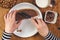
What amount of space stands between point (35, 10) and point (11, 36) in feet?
0.72

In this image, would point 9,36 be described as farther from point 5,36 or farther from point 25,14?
point 25,14

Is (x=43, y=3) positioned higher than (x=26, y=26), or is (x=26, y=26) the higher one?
(x=43, y=3)

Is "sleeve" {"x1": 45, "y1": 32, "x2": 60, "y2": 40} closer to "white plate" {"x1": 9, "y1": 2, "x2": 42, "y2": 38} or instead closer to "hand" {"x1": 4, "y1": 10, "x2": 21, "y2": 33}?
"white plate" {"x1": 9, "y1": 2, "x2": 42, "y2": 38}

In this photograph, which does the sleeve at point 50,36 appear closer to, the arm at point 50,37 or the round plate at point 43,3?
the arm at point 50,37

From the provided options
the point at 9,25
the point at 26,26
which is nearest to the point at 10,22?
the point at 9,25

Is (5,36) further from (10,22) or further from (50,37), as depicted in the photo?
(50,37)

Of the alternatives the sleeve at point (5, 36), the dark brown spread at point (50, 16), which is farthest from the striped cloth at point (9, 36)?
the dark brown spread at point (50, 16)

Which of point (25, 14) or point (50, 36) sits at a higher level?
point (25, 14)

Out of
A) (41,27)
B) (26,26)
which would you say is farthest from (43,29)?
(26,26)

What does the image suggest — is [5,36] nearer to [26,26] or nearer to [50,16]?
[26,26]

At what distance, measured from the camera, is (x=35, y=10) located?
1.38 m

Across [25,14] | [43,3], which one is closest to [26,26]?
[25,14]

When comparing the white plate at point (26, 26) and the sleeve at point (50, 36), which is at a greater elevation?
the white plate at point (26, 26)

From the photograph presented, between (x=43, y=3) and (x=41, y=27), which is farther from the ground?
(x=43, y=3)
